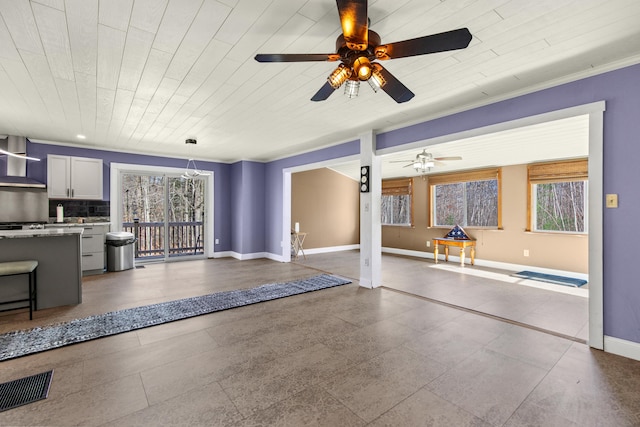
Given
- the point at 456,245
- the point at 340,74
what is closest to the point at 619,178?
the point at 340,74

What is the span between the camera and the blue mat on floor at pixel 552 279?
16.3 feet

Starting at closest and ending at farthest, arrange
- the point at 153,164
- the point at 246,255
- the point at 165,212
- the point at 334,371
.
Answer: the point at 334,371
the point at 153,164
the point at 165,212
the point at 246,255

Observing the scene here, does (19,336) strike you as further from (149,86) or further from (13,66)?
(149,86)

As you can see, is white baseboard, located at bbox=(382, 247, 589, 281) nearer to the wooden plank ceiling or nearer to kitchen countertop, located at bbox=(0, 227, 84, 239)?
the wooden plank ceiling

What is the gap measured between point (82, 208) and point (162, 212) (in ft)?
5.02

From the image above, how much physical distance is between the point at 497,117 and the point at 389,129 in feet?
5.02

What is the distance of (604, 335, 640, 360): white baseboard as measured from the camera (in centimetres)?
247

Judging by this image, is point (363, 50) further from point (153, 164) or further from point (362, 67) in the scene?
point (153, 164)

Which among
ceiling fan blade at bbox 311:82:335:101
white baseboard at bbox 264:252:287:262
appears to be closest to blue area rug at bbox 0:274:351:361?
white baseboard at bbox 264:252:287:262

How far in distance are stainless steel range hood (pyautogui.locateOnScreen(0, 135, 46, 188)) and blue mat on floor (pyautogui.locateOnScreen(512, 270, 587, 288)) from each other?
9.12 meters

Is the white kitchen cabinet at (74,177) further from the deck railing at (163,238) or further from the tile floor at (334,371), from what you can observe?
the tile floor at (334,371)

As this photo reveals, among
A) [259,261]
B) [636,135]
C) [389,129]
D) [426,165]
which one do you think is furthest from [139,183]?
[636,135]

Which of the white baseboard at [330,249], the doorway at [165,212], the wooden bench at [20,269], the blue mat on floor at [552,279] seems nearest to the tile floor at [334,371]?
the wooden bench at [20,269]

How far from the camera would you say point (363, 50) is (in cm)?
180
